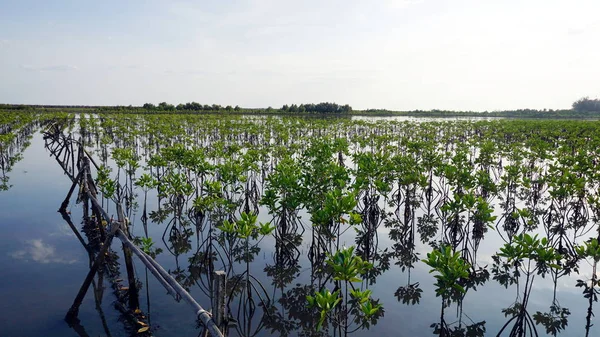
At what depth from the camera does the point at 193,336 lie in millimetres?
5223

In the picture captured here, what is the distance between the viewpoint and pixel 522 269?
581 centimetres

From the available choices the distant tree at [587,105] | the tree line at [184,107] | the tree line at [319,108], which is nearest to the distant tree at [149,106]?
the tree line at [184,107]

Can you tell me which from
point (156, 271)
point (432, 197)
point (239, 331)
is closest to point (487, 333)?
point (239, 331)

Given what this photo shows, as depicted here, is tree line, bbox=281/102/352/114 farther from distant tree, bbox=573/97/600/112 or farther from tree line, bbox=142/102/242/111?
distant tree, bbox=573/97/600/112

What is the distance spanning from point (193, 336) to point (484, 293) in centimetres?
468

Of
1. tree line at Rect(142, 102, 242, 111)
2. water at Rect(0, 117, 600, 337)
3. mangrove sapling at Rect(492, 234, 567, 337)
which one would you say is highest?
tree line at Rect(142, 102, 242, 111)

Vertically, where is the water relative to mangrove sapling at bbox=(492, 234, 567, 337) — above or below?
below

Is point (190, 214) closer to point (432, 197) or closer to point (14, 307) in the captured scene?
point (14, 307)

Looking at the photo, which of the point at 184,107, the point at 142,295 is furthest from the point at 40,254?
the point at 184,107

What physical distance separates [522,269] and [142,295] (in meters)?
5.98

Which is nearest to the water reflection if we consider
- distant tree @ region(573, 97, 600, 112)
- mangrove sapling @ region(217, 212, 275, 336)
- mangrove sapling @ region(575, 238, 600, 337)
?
mangrove sapling @ region(217, 212, 275, 336)

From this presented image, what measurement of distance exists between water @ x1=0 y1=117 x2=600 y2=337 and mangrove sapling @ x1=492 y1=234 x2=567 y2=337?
0.56ft

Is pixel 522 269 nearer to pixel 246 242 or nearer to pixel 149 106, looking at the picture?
pixel 246 242

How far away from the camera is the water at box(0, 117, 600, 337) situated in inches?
213
